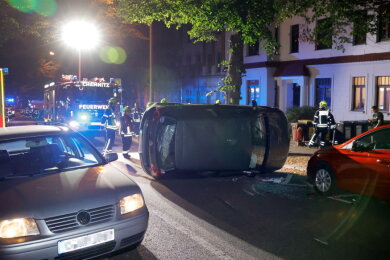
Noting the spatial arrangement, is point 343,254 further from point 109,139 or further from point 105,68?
point 105,68

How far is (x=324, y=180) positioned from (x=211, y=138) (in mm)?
2642

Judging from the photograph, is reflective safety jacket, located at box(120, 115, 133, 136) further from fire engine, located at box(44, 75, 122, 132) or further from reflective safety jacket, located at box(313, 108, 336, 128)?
reflective safety jacket, located at box(313, 108, 336, 128)

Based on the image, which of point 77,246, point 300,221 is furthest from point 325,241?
point 77,246

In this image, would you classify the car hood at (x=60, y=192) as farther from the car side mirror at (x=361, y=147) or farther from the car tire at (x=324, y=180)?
the car tire at (x=324, y=180)

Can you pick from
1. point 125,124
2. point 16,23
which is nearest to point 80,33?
point 16,23

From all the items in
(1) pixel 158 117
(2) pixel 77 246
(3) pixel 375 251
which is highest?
(1) pixel 158 117

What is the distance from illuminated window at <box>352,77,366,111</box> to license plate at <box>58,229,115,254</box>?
20.4 m

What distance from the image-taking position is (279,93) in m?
→ 28.0

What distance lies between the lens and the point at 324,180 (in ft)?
27.8

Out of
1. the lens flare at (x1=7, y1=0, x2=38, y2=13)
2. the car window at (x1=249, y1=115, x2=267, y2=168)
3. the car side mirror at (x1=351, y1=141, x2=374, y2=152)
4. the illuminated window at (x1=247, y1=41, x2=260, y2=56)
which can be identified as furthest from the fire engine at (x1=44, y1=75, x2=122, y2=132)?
the car side mirror at (x1=351, y1=141, x2=374, y2=152)

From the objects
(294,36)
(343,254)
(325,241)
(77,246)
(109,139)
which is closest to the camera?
(77,246)

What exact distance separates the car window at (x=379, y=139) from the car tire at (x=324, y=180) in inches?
34.3

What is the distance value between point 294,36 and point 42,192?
24254 mm

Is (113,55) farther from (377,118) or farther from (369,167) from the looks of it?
(369,167)
